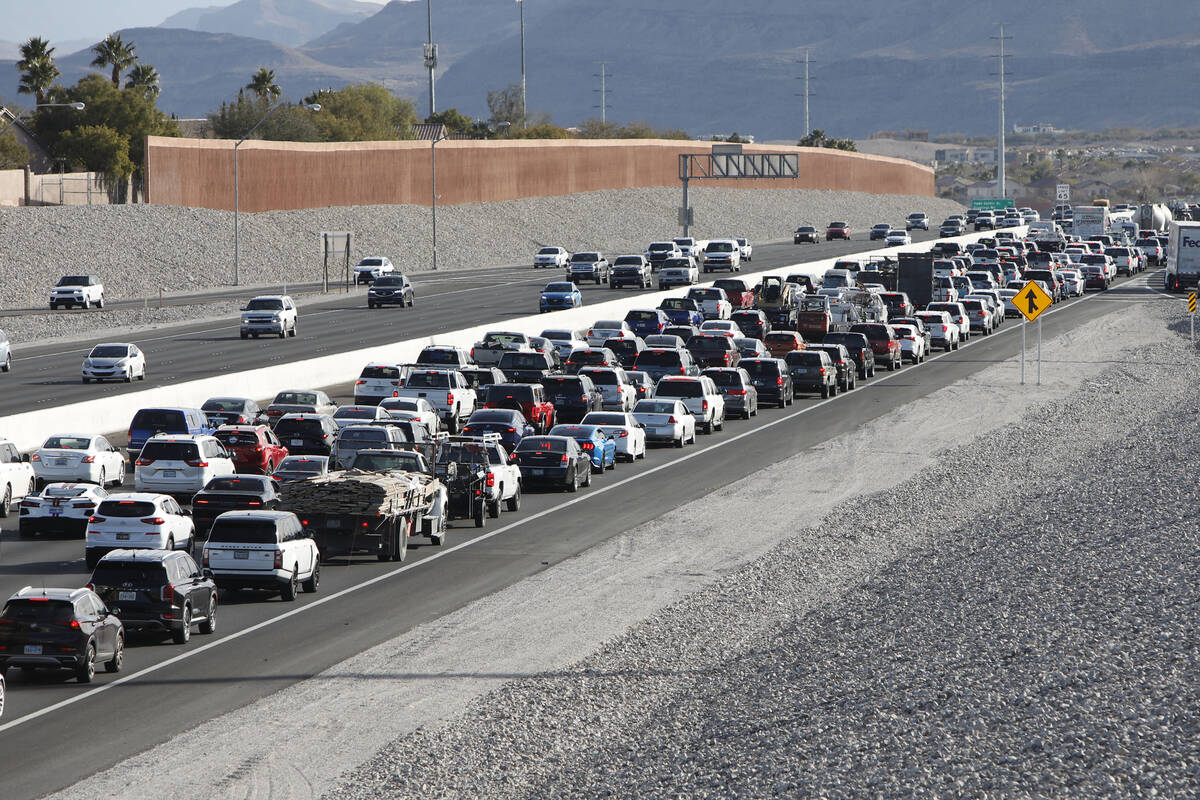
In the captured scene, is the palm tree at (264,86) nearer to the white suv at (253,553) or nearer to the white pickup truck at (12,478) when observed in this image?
the white pickup truck at (12,478)

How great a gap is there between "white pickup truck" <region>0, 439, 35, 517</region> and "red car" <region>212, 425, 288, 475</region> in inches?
166

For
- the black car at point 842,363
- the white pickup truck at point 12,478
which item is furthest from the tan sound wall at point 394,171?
the white pickup truck at point 12,478

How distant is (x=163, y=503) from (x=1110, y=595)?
15717 millimetres

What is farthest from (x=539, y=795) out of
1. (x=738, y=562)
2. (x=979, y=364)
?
(x=979, y=364)

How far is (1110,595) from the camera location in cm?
2488

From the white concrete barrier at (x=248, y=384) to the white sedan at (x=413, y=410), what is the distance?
23.7 feet

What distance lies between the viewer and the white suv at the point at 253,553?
2642 centimetres

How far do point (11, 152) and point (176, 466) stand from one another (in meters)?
90.8

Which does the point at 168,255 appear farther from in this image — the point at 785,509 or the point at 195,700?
the point at 195,700

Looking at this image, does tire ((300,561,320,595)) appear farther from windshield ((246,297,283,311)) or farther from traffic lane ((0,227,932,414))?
windshield ((246,297,283,311))

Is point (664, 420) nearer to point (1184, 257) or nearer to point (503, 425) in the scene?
point (503, 425)

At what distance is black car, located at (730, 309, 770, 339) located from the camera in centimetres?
6888

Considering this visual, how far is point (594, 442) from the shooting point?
40531mm

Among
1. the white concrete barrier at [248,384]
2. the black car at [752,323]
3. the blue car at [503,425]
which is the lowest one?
the blue car at [503,425]
